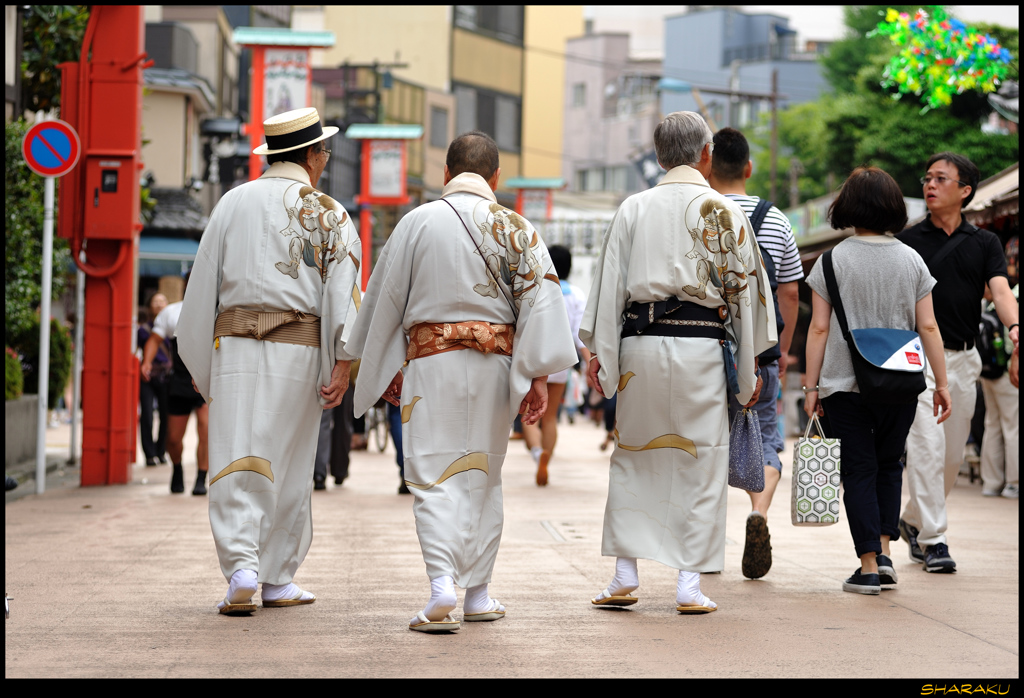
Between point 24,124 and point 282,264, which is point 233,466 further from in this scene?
point 24,124

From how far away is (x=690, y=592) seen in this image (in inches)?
192

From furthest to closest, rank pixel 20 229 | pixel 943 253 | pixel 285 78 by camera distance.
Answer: pixel 285 78 < pixel 20 229 < pixel 943 253

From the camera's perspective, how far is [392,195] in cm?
2397

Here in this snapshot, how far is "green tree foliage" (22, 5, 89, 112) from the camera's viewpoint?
12938 millimetres

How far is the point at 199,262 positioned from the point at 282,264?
40 centimetres

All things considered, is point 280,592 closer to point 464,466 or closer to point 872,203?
point 464,466

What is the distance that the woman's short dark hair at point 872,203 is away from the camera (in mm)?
5523

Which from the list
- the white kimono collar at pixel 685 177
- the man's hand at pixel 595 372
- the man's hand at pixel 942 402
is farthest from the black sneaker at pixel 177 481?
the man's hand at pixel 942 402

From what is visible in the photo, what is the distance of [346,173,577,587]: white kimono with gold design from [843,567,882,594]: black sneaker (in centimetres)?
176

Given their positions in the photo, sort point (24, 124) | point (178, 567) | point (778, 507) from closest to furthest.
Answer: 1. point (178, 567)
2. point (778, 507)
3. point (24, 124)

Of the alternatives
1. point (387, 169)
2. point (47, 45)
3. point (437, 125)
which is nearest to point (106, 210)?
point (47, 45)

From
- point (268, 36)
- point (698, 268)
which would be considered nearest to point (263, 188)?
point (698, 268)

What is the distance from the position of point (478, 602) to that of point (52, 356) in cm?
1182

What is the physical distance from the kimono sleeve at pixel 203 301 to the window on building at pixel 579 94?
55217 millimetres
